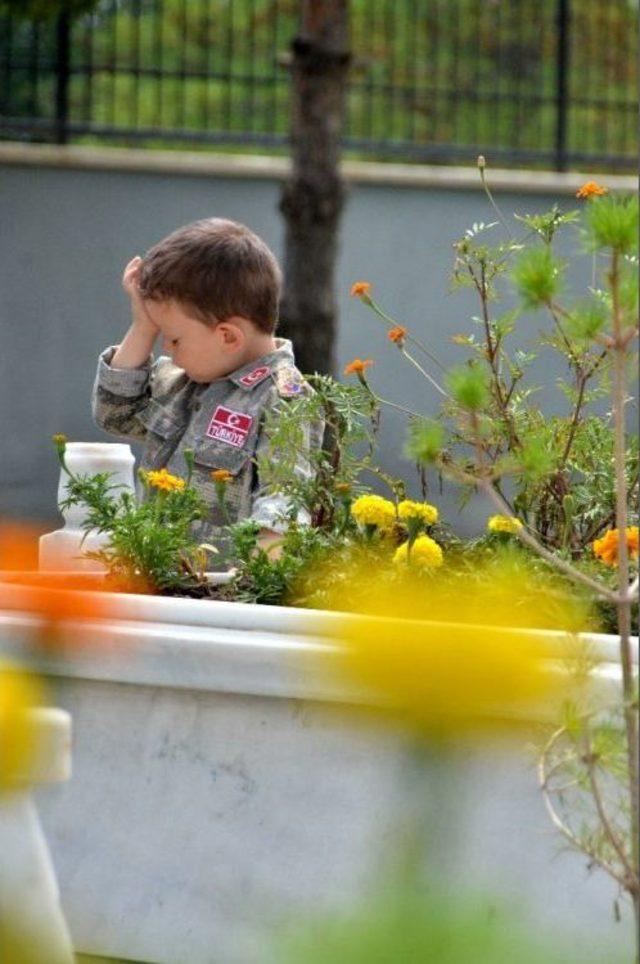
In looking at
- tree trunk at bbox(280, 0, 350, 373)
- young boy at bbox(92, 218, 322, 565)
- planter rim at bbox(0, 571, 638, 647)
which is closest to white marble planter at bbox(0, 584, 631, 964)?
planter rim at bbox(0, 571, 638, 647)

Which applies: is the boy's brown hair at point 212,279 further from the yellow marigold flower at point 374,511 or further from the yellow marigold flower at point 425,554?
the yellow marigold flower at point 425,554

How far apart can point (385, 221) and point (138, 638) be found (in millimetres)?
8160

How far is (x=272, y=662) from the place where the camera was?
196 cm

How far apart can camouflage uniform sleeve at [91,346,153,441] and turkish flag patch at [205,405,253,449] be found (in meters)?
0.24

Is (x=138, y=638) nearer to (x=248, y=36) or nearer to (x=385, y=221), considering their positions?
(x=385, y=221)

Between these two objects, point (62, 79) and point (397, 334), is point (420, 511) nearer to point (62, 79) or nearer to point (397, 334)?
point (397, 334)

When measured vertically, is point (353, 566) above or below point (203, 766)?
above

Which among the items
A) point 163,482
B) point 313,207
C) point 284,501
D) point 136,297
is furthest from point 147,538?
point 313,207

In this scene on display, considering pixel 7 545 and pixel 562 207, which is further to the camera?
pixel 562 207

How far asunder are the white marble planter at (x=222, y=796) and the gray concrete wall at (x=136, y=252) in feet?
22.6

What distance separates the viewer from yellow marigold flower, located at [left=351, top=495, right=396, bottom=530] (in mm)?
2311

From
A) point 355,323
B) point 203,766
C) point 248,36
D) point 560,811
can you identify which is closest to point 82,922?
point 203,766

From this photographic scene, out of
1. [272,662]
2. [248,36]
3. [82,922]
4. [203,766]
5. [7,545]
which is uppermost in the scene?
[248,36]

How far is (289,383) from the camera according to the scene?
9.74 ft
